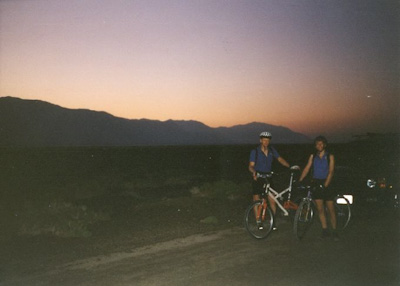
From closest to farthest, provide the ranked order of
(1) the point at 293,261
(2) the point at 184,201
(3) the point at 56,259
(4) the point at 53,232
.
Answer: (1) the point at 293,261 < (3) the point at 56,259 < (4) the point at 53,232 < (2) the point at 184,201

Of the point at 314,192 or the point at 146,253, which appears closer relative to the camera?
the point at 146,253

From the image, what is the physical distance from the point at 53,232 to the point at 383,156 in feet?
25.3

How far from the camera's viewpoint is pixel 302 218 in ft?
27.2

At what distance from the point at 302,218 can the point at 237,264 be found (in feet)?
7.30

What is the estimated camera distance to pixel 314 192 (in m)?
8.41

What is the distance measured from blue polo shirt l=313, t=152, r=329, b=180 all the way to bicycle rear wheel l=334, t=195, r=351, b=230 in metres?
1.26

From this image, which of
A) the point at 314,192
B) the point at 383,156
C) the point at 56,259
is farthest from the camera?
the point at 383,156

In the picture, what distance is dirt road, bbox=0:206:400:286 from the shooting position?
5898 mm

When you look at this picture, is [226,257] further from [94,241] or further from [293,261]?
[94,241]

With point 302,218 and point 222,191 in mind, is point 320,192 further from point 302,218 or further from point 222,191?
point 222,191

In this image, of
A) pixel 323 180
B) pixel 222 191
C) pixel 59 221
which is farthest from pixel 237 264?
pixel 222 191

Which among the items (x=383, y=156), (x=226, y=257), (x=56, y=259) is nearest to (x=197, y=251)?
(x=226, y=257)

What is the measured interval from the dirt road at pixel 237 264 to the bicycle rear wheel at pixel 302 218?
199mm

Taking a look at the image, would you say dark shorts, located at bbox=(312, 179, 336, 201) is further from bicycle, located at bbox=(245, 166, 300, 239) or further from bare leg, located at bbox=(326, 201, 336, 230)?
bicycle, located at bbox=(245, 166, 300, 239)
